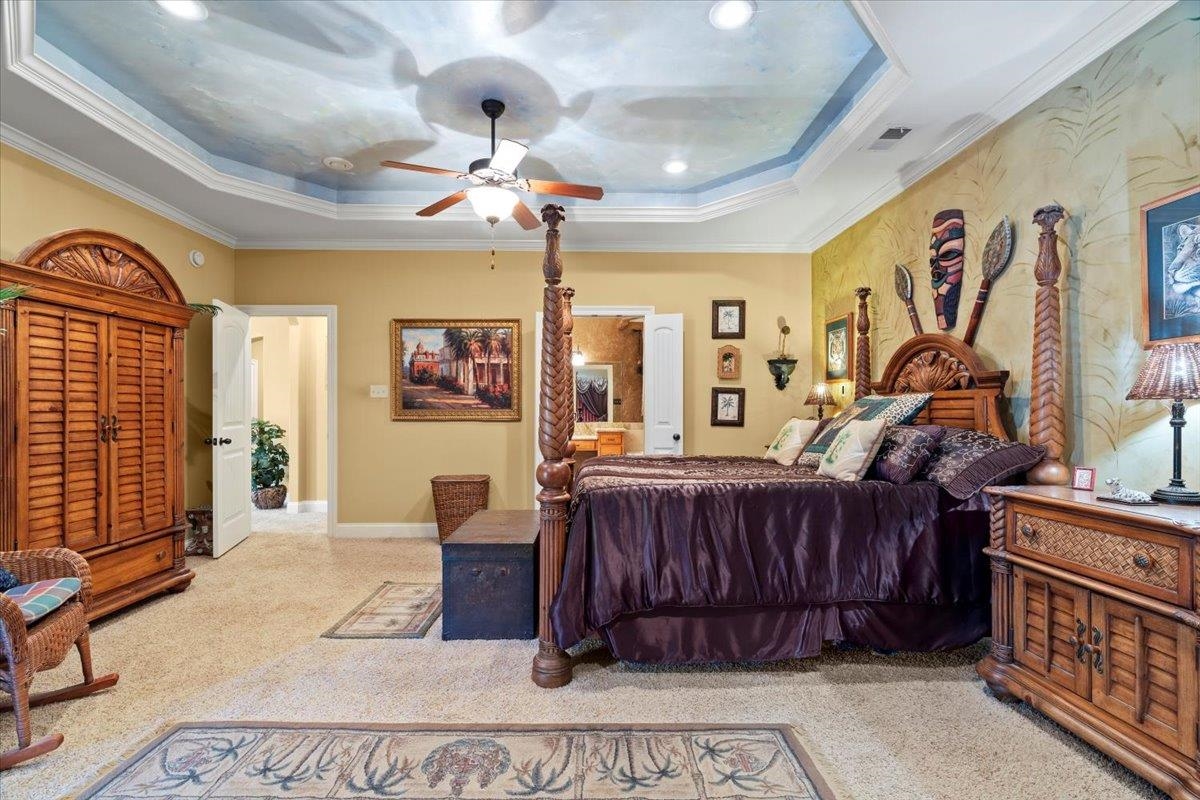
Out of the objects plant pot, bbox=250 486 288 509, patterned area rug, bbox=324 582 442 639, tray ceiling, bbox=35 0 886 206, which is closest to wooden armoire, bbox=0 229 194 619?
tray ceiling, bbox=35 0 886 206

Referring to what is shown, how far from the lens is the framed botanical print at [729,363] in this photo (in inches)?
199

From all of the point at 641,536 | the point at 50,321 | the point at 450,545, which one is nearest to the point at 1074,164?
the point at 641,536

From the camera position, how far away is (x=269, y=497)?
20.3 ft

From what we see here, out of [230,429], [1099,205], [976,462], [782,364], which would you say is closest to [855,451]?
[976,462]

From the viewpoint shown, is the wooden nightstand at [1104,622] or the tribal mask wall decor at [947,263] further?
the tribal mask wall decor at [947,263]

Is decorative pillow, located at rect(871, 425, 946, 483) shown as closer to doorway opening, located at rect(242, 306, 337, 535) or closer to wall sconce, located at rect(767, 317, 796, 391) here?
wall sconce, located at rect(767, 317, 796, 391)

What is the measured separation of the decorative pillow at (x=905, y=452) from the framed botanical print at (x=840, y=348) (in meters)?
1.74

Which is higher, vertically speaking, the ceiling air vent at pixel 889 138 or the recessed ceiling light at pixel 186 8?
the recessed ceiling light at pixel 186 8

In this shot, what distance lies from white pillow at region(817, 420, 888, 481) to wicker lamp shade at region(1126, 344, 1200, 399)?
993 mm

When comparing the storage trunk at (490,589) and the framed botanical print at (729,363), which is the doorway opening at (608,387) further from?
the storage trunk at (490,589)

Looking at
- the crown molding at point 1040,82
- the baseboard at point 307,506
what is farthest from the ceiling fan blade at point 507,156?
the baseboard at point 307,506

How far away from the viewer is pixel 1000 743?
1896mm

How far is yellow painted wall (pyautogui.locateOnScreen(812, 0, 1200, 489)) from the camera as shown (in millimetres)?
1969

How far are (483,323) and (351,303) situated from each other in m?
1.21
